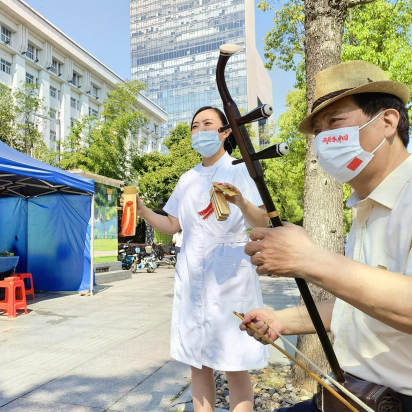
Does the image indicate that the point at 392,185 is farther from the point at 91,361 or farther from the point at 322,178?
the point at 91,361

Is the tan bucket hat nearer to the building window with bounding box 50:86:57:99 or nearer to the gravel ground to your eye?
the gravel ground

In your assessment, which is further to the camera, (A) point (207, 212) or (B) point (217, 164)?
(B) point (217, 164)

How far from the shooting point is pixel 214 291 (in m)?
2.15

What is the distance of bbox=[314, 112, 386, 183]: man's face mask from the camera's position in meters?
1.21

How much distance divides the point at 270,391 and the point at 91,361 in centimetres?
186

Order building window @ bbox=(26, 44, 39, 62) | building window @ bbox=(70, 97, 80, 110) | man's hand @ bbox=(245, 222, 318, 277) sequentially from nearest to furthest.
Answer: man's hand @ bbox=(245, 222, 318, 277)
building window @ bbox=(26, 44, 39, 62)
building window @ bbox=(70, 97, 80, 110)

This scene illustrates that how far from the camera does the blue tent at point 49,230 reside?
29.7 ft

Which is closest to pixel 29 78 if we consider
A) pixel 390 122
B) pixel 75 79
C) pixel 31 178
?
pixel 75 79

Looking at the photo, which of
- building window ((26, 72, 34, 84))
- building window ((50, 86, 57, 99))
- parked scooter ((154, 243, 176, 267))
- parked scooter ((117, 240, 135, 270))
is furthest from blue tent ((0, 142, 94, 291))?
building window ((50, 86, 57, 99))

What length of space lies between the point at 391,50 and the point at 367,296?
12174 mm

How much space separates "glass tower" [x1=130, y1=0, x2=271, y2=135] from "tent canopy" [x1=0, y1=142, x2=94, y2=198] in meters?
94.9

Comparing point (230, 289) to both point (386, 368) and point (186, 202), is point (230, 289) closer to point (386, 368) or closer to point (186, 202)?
point (186, 202)

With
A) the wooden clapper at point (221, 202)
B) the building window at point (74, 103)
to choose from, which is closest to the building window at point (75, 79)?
the building window at point (74, 103)

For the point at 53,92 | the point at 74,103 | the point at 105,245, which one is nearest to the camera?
the point at 105,245
